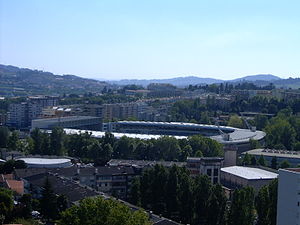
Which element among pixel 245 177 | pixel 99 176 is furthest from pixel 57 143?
pixel 245 177

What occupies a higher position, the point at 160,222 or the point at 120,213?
the point at 120,213

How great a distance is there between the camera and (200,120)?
2702 cm

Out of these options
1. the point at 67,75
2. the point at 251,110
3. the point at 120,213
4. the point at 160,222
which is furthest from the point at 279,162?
the point at 67,75

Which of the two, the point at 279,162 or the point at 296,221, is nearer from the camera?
the point at 296,221

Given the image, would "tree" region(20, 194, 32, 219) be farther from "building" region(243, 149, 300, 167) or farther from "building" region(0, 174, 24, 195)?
"building" region(243, 149, 300, 167)

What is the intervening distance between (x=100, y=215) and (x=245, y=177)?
6.59m

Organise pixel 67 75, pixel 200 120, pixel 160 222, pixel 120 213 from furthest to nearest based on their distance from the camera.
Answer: pixel 67 75 < pixel 200 120 < pixel 160 222 < pixel 120 213

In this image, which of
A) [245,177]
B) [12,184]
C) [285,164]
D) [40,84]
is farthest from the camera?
[40,84]

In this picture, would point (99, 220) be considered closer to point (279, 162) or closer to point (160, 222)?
point (160, 222)

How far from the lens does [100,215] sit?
645 cm

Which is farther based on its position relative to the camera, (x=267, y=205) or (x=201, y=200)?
(x=201, y=200)

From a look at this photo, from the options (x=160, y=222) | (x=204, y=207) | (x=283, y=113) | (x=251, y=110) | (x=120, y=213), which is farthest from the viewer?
(x=251, y=110)

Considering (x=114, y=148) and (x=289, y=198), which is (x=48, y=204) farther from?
(x=114, y=148)

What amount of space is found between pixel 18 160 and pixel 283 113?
15.5m
